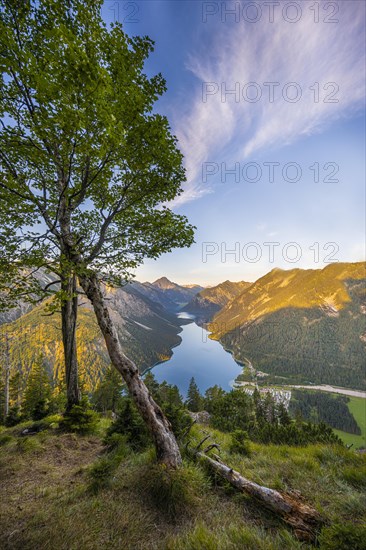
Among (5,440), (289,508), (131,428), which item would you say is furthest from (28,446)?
(289,508)

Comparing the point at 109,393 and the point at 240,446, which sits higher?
the point at 240,446

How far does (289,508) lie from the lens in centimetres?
418

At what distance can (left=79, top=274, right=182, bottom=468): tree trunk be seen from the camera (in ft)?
19.4

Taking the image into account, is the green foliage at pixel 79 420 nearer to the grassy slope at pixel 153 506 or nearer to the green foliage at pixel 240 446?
the grassy slope at pixel 153 506

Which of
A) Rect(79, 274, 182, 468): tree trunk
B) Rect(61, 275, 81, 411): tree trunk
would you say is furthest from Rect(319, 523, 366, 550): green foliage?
Rect(61, 275, 81, 411): tree trunk

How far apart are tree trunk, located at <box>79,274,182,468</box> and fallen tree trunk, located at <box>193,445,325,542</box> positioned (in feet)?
5.33

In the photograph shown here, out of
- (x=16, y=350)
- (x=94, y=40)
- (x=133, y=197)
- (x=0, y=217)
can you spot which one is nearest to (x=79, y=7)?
(x=94, y=40)

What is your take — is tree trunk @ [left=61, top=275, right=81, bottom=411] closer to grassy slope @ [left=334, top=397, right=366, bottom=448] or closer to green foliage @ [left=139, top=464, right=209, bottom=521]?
green foliage @ [left=139, top=464, right=209, bottom=521]

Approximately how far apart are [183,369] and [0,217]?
667ft

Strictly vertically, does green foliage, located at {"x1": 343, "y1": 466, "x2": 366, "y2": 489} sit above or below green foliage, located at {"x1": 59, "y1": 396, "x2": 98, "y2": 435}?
above

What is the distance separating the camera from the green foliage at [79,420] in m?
10.4

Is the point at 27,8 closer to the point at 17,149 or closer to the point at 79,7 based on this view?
the point at 79,7

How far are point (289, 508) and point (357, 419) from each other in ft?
623

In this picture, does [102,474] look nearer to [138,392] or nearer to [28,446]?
[138,392]
